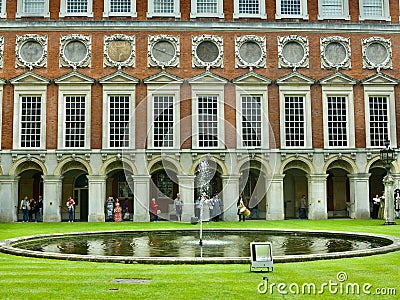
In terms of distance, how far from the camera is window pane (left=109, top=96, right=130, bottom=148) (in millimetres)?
39906

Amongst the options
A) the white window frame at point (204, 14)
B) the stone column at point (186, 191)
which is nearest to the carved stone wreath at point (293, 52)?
the white window frame at point (204, 14)

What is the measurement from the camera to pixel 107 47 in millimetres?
40312

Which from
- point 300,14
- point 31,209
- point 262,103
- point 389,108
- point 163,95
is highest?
point 300,14

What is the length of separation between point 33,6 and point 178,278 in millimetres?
32628

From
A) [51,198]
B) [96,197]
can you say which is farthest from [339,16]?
[51,198]

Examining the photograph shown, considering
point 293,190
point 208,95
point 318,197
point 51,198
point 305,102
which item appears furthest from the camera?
point 293,190

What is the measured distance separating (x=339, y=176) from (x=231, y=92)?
431 inches

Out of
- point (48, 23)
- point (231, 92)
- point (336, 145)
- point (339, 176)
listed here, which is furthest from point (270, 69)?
point (48, 23)

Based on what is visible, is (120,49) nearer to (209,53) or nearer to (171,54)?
(171,54)

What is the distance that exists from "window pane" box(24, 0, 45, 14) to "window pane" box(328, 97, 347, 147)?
21.3 meters

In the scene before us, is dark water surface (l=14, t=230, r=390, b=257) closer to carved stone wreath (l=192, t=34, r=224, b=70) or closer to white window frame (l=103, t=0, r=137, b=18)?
carved stone wreath (l=192, t=34, r=224, b=70)

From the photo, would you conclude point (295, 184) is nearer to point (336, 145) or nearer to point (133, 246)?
point (336, 145)

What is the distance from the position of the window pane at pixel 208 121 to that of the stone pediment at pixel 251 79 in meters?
2.08

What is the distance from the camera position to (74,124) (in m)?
40.1
